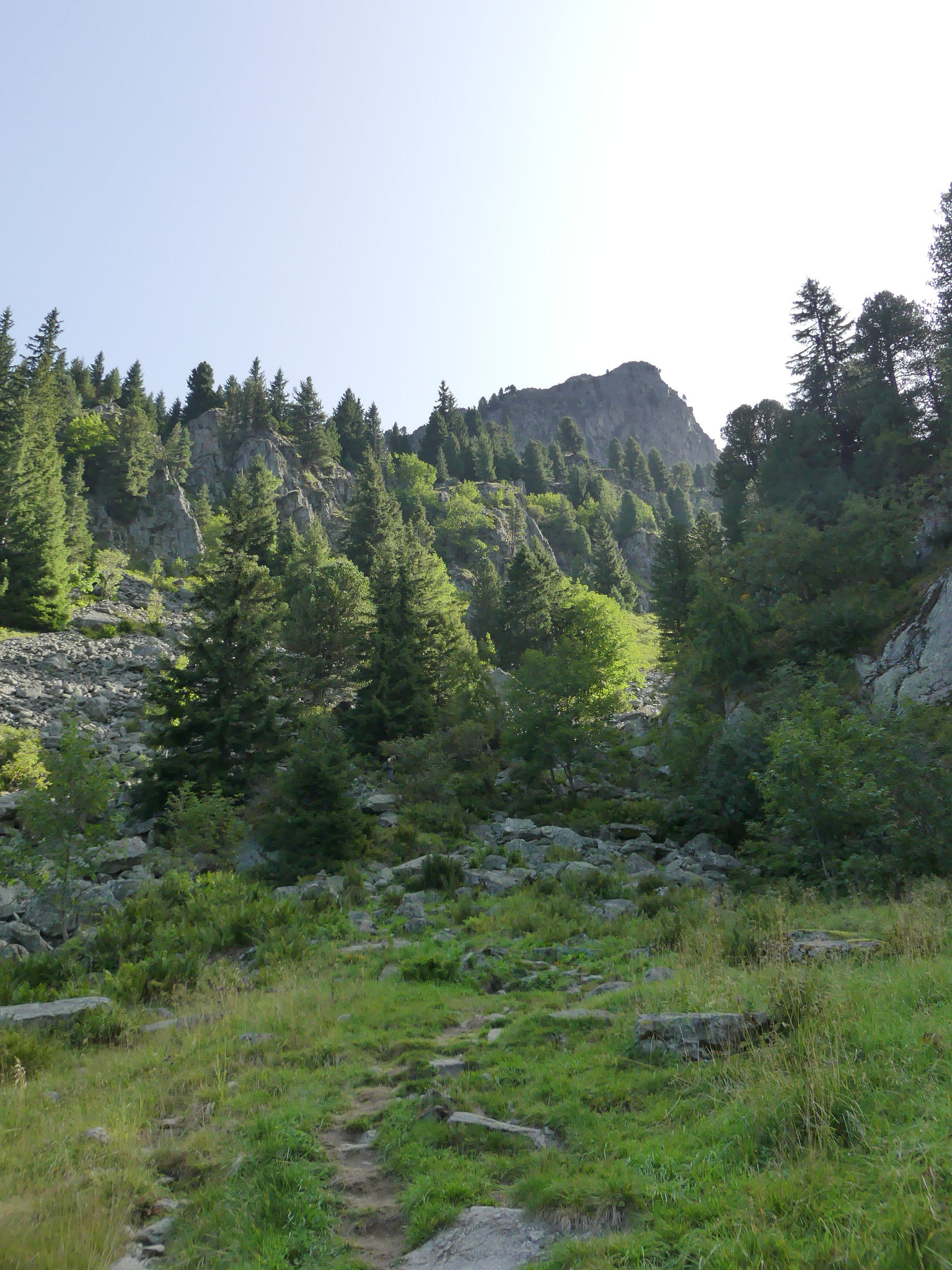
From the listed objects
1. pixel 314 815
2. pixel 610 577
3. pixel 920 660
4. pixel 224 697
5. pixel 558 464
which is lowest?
pixel 314 815

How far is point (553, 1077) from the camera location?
6305 mm

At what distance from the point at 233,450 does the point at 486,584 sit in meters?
49.0

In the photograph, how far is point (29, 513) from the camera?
47656mm

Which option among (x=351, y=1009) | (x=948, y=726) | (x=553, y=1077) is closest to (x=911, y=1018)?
(x=553, y=1077)

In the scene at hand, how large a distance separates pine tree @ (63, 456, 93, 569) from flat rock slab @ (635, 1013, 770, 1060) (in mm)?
53563

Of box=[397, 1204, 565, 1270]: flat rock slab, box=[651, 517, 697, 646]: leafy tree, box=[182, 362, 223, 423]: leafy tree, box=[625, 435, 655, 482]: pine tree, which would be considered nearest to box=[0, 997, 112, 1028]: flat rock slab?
box=[397, 1204, 565, 1270]: flat rock slab

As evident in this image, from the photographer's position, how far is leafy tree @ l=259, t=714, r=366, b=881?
19031 mm

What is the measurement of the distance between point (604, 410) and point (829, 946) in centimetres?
20156

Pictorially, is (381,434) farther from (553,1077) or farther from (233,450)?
(553,1077)

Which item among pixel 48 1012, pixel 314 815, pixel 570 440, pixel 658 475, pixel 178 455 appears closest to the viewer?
pixel 48 1012

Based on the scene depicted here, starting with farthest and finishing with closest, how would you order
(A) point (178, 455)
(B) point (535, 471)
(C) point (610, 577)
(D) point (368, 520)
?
(B) point (535, 471) < (A) point (178, 455) < (C) point (610, 577) < (D) point (368, 520)

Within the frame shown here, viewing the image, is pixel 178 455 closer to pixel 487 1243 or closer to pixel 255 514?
pixel 255 514

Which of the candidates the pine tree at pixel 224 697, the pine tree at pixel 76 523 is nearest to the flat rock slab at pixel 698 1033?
the pine tree at pixel 224 697

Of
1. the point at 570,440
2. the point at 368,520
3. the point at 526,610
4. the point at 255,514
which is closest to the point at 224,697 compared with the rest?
the point at 255,514
